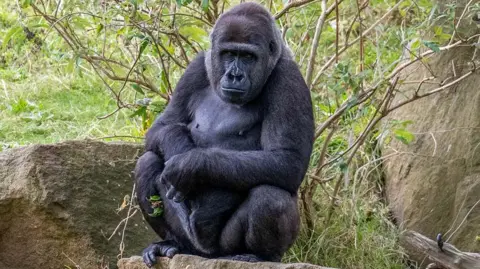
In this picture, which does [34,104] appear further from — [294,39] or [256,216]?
[256,216]

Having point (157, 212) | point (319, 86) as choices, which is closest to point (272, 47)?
point (157, 212)

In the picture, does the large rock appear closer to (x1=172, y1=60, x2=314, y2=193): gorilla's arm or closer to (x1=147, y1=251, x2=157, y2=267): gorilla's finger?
(x1=172, y1=60, x2=314, y2=193): gorilla's arm

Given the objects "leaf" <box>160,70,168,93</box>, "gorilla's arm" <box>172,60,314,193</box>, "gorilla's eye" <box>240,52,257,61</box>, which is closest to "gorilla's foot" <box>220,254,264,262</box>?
"gorilla's arm" <box>172,60,314,193</box>

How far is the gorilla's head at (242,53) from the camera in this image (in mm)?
4430

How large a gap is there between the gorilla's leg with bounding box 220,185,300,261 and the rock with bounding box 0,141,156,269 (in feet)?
4.00

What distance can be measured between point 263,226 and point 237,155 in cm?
41

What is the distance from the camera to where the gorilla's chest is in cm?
464

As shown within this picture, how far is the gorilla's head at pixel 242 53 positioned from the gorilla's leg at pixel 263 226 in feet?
1.83

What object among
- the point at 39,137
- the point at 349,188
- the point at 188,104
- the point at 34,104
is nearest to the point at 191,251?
the point at 188,104

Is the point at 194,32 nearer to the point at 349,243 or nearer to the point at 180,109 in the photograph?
the point at 180,109

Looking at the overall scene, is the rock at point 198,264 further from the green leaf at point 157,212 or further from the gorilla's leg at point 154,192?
the green leaf at point 157,212

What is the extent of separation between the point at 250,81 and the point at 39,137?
3.58 meters

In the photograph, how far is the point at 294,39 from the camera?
25.2 feet

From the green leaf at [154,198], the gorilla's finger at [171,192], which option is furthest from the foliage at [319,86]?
the gorilla's finger at [171,192]
